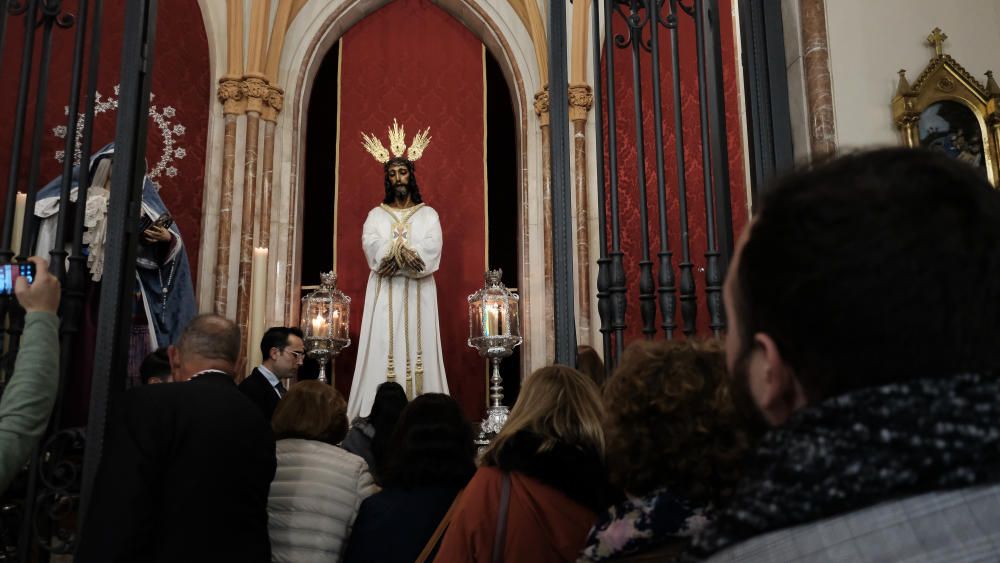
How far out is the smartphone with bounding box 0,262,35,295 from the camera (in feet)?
7.77

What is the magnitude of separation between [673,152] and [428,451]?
482 centimetres

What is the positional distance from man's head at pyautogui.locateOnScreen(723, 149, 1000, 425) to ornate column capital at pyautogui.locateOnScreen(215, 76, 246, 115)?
777cm

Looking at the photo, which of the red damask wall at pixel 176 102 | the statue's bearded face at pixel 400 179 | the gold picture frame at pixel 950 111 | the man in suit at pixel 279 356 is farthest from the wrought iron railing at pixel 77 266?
the statue's bearded face at pixel 400 179

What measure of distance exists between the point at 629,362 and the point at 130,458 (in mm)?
1371

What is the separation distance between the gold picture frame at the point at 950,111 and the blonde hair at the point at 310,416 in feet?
7.52

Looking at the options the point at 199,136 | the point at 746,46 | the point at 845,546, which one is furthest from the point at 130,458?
the point at 199,136

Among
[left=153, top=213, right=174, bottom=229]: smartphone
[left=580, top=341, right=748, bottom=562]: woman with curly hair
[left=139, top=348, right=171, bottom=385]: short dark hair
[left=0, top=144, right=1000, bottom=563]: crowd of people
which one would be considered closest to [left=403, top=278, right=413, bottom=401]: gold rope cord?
[left=153, top=213, right=174, bottom=229]: smartphone

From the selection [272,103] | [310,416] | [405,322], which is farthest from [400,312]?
[310,416]

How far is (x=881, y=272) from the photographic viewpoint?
2.33 ft

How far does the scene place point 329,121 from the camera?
8.81m

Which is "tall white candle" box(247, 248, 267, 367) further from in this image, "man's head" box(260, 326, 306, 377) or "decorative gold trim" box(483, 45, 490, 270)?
"decorative gold trim" box(483, 45, 490, 270)

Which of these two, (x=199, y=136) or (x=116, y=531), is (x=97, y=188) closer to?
(x=116, y=531)

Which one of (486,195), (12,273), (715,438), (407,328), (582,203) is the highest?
(486,195)

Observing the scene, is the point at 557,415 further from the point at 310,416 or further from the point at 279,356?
the point at 279,356
